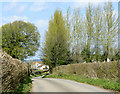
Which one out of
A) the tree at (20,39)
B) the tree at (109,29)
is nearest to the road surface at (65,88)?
the tree at (109,29)

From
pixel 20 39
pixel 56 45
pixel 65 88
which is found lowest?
pixel 65 88

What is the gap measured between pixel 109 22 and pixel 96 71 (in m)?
16.5

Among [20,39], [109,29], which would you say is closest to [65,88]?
[109,29]

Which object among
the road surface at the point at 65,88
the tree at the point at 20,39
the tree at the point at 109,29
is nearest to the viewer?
the road surface at the point at 65,88

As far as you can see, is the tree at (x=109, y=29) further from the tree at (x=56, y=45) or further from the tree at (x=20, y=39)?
the tree at (x=20, y=39)

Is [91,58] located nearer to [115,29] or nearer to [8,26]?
[115,29]

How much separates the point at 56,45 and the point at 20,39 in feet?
29.3

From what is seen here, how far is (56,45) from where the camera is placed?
4284 cm

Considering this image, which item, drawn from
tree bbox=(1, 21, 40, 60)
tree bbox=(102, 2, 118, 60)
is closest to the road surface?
tree bbox=(102, 2, 118, 60)

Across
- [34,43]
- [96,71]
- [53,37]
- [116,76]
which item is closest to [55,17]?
[53,37]

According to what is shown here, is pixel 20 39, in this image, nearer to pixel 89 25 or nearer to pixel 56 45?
pixel 56 45

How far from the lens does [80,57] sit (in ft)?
130

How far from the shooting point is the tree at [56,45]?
4234 centimetres

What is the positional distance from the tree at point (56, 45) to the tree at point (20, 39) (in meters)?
3.55
